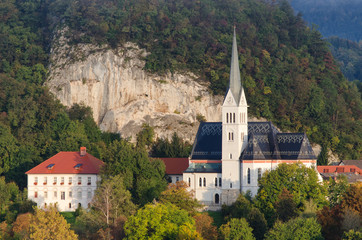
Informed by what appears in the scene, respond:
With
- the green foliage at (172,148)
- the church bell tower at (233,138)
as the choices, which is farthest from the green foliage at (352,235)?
the green foliage at (172,148)

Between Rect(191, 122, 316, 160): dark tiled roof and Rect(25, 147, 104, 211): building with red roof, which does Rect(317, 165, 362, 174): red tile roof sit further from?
Rect(25, 147, 104, 211): building with red roof

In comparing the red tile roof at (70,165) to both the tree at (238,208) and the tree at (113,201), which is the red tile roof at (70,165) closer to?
the tree at (113,201)

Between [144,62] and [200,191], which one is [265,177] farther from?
[144,62]

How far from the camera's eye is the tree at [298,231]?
70.9 metres

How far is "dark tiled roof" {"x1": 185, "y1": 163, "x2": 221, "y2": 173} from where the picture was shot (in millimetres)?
96750

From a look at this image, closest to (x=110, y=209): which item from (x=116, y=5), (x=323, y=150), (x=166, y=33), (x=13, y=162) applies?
(x=13, y=162)

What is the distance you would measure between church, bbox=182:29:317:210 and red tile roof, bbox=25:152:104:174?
10.8 metres

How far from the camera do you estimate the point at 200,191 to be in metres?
96.5

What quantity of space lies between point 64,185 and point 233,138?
19.9 m

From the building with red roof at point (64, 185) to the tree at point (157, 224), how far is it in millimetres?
20352

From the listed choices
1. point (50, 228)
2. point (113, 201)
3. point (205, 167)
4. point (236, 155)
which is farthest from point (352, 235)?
point (205, 167)

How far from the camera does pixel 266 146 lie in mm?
94875

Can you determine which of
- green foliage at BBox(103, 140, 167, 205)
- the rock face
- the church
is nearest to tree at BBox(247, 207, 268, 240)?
the church

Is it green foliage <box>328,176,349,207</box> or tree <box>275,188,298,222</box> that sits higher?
green foliage <box>328,176,349,207</box>
